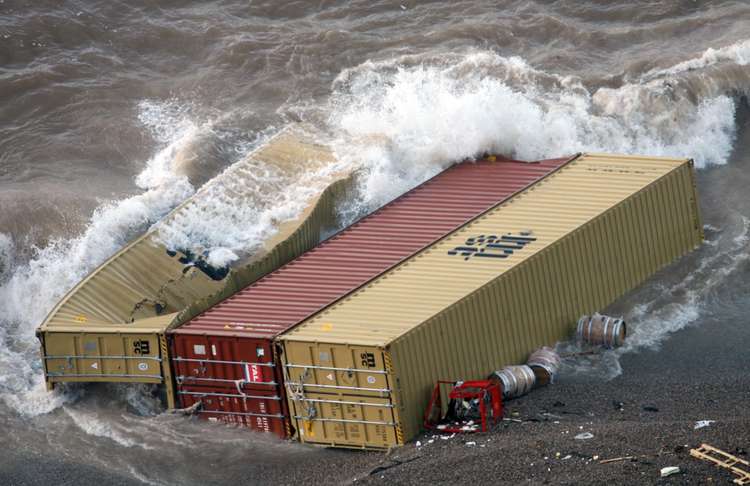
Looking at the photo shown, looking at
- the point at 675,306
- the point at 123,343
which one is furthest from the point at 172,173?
the point at 675,306

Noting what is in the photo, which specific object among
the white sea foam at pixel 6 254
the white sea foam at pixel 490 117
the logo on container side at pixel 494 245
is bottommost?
the logo on container side at pixel 494 245

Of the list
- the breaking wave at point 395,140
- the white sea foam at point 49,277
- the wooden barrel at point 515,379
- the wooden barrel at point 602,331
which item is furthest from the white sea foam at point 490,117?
the wooden barrel at point 515,379

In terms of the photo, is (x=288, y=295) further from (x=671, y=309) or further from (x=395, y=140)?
(x=395, y=140)

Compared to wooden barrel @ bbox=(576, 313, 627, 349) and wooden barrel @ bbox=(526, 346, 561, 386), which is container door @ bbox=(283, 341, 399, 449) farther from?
wooden barrel @ bbox=(576, 313, 627, 349)

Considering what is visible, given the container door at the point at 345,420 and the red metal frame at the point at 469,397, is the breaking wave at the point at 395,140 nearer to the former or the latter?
the container door at the point at 345,420

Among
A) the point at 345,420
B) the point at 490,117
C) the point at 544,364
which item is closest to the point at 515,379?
the point at 544,364

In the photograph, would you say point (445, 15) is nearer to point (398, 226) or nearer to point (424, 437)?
point (398, 226)

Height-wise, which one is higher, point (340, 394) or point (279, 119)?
point (279, 119)

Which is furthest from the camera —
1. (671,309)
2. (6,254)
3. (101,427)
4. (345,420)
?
(6,254)
